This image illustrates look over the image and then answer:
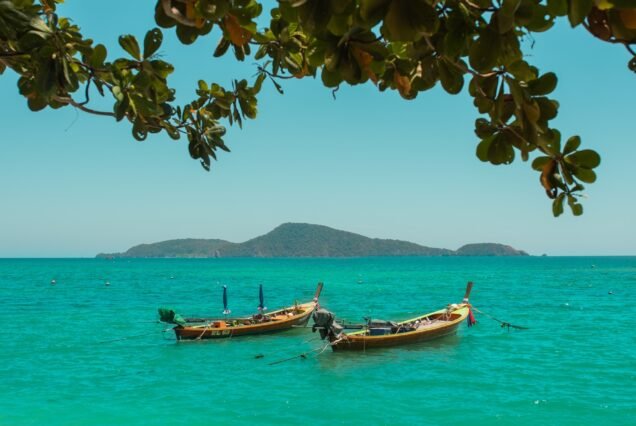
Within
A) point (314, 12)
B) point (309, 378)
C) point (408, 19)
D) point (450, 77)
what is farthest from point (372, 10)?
point (309, 378)

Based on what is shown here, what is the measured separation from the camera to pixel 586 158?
1.65 meters

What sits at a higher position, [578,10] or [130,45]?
[130,45]

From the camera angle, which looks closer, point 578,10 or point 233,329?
point 578,10

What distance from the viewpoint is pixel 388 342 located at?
2212cm

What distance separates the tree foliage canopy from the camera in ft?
4.30

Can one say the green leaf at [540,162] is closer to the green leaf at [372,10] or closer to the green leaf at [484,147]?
the green leaf at [484,147]

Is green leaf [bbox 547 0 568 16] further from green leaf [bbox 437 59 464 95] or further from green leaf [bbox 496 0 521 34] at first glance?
green leaf [bbox 437 59 464 95]

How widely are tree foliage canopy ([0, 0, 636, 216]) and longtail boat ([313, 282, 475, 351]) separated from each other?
18.6 m

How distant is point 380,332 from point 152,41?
2127cm

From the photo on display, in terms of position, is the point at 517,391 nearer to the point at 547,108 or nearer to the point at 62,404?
the point at 62,404

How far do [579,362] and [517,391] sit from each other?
5861 mm

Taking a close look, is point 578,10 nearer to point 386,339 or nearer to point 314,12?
point 314,12

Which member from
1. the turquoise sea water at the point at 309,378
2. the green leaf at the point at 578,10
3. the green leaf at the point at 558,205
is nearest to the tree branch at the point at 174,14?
the green leaf at the point at 578,10

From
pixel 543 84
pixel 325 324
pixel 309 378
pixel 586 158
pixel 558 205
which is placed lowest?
pixel 309 378
